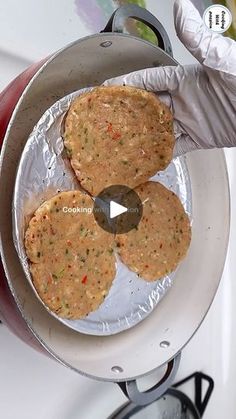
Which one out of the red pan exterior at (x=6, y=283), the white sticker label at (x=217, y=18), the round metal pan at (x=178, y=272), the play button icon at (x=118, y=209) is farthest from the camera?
the white sticker label at (x=217, y=18)

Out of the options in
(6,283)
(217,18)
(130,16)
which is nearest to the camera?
(6,283)

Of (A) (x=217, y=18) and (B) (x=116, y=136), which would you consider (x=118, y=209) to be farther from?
(A) (x=217, y=18)

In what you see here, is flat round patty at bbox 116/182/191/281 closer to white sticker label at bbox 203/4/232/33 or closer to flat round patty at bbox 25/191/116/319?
flat round patty at bbox 25/191/116/319

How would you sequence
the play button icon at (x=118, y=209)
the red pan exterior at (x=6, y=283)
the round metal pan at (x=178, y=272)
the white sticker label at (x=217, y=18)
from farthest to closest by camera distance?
the white sticker label at (x=217, y=18) → the play button icon at (x=118, y=209) → the round metal pan at (x=178, y=272) → the red pan exterior at (x=6, y=283)

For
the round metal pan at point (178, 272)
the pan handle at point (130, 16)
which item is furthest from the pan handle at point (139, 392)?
the pan handle at point (130, 16)

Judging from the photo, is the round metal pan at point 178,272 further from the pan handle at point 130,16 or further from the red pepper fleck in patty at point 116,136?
the red pepper fleck in patty at point 116,136

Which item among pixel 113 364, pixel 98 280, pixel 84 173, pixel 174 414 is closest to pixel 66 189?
pixel 84 173

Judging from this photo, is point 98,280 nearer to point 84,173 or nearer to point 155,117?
point 84,173

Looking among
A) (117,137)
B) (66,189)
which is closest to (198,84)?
(117,137)
